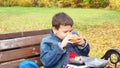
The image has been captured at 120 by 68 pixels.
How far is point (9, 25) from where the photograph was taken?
1723 cm

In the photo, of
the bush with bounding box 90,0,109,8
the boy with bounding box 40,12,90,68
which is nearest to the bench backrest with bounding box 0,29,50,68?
the boy with bounding box 40,12,90,68

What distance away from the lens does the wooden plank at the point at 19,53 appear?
4.27m

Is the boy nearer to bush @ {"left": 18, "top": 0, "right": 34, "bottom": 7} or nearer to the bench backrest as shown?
the bench backrest

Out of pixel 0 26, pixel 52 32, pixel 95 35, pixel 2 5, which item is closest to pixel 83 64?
pixel 52 32

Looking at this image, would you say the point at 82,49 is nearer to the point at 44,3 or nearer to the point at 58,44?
the point at 58,44

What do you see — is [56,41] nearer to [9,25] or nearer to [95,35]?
[95,35]

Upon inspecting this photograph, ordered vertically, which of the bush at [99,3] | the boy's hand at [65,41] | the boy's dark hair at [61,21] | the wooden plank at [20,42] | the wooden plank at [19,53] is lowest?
the bush at [99,3]

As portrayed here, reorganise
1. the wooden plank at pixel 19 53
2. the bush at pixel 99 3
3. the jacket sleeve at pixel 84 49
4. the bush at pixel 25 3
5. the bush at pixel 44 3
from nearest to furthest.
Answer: the wooden plank at pixel 19 53 → the jacket sleeve at pixel 84 49 → the bush at pixel 25 3 → the bush at pixel 44 3 → the bush at pixel 99 3

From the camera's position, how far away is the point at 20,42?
4465 mm

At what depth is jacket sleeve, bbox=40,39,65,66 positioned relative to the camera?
413 centimetres

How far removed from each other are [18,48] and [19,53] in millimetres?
78

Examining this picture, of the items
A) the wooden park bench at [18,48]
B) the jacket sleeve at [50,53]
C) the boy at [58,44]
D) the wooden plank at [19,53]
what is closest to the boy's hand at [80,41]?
the boy at [58,44]

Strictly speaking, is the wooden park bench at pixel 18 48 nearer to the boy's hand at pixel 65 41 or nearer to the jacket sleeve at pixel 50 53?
the jacket sleeve at pixel 50 53

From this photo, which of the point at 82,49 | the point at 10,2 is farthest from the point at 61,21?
the point at 10,2
